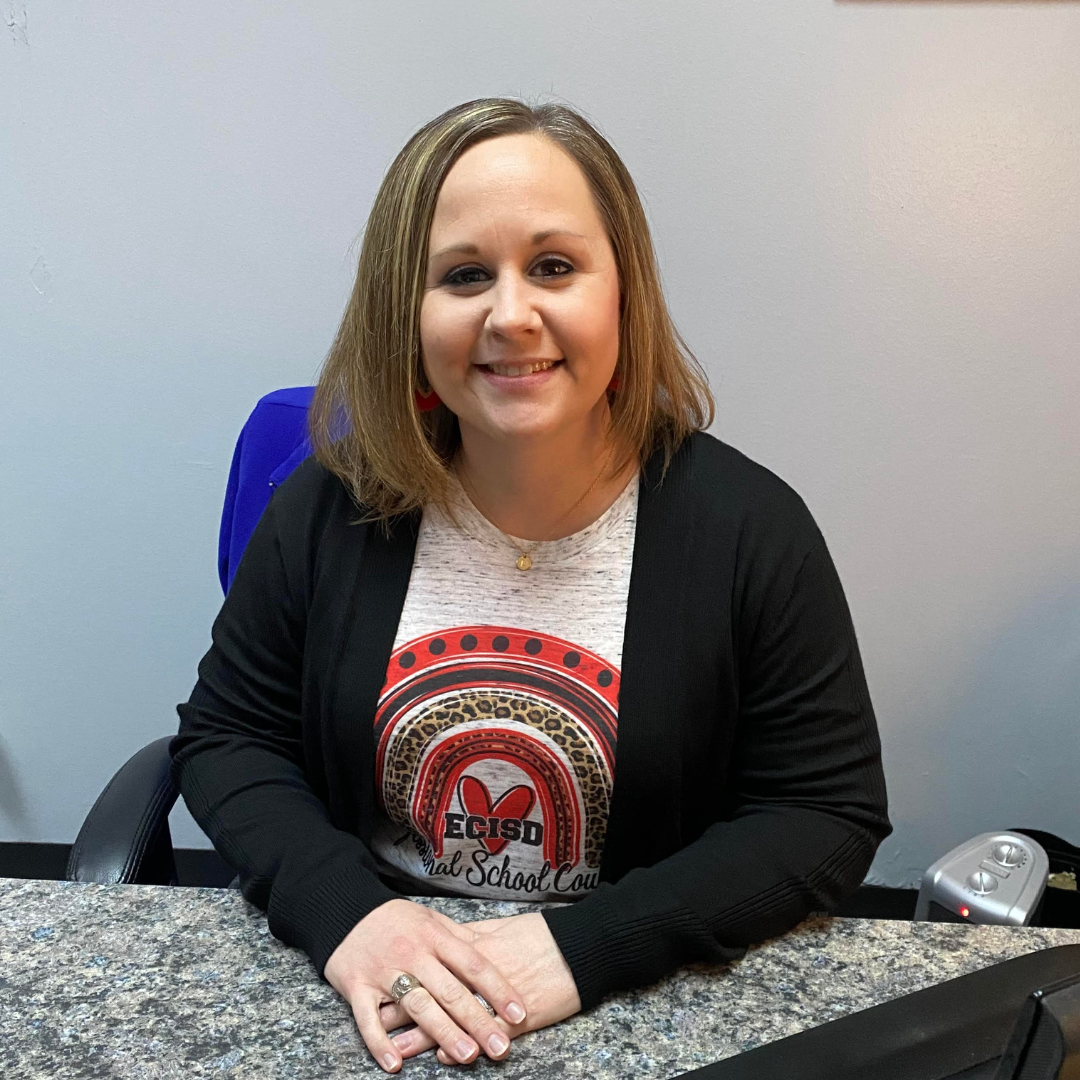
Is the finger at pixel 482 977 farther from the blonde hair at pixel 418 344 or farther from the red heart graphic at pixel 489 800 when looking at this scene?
the blonde hair at pixel 418 344

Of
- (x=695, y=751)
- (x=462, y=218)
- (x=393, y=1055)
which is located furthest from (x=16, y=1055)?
(x=462, y=218)

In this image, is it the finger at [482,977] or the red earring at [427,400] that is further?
the red earring at [427,400]

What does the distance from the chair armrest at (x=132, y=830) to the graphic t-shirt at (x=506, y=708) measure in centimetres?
26

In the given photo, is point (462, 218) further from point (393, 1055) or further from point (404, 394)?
point (393, 1055)

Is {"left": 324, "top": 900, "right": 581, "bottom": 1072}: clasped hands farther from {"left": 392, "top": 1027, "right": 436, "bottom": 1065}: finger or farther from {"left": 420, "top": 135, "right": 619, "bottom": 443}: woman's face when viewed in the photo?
Answer: {"left": 420, "top": 135, "right": 619, "bottom": 443}: woman's face

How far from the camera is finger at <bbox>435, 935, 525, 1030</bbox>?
0.77 m

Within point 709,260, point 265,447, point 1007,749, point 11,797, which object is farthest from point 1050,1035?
point 11,797

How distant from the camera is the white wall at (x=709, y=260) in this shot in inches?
63.2

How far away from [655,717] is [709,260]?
0.94 meters

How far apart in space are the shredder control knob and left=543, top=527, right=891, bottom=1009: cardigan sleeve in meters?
0.56

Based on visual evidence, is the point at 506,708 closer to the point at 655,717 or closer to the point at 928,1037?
the point at 655,717

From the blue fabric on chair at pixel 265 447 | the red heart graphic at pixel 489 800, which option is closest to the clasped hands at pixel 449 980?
the red heart graphic at pixel 489 800

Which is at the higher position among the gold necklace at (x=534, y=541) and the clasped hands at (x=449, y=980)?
the gold necklace at (x=534, y=541)

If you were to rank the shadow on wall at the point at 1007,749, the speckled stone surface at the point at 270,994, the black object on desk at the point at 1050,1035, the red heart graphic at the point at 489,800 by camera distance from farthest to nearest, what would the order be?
the shadow on wall at the point at 1007,749 < the red heart graphic at the point at 489,800 < the speckled stone surface at the point at 270,994 < the black object on desk at the point at 1050,1035
